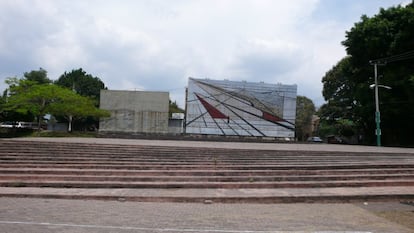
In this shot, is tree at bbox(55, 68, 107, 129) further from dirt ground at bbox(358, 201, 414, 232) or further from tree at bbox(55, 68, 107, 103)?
dirt ground at bbox(358, 201, 414, 232)

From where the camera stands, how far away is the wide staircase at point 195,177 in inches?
442

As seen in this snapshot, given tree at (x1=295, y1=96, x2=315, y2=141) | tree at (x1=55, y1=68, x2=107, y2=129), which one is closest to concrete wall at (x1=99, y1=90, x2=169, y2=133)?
tree at (x1=55, y1=68, x2=107, y2=129)

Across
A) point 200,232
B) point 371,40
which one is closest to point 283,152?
point 200,232

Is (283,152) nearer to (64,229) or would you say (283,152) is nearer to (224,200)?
(224,200)

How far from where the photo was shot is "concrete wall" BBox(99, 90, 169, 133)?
194ft

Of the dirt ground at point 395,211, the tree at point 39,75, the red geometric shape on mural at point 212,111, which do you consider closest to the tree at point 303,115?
the red geometric shape on mural at point 212,111

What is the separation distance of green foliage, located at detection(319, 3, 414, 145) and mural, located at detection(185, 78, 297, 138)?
22.9m

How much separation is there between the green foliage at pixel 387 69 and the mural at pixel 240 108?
22.9 meters

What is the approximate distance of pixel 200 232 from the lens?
7.16m

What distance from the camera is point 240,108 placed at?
2441 inches

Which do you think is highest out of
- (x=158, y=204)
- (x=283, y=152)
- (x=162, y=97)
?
(x=162, y=97)

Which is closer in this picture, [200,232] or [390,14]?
[200,232]

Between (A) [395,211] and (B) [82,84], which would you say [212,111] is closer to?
(B) [82,84]

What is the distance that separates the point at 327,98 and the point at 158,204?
4956cm
